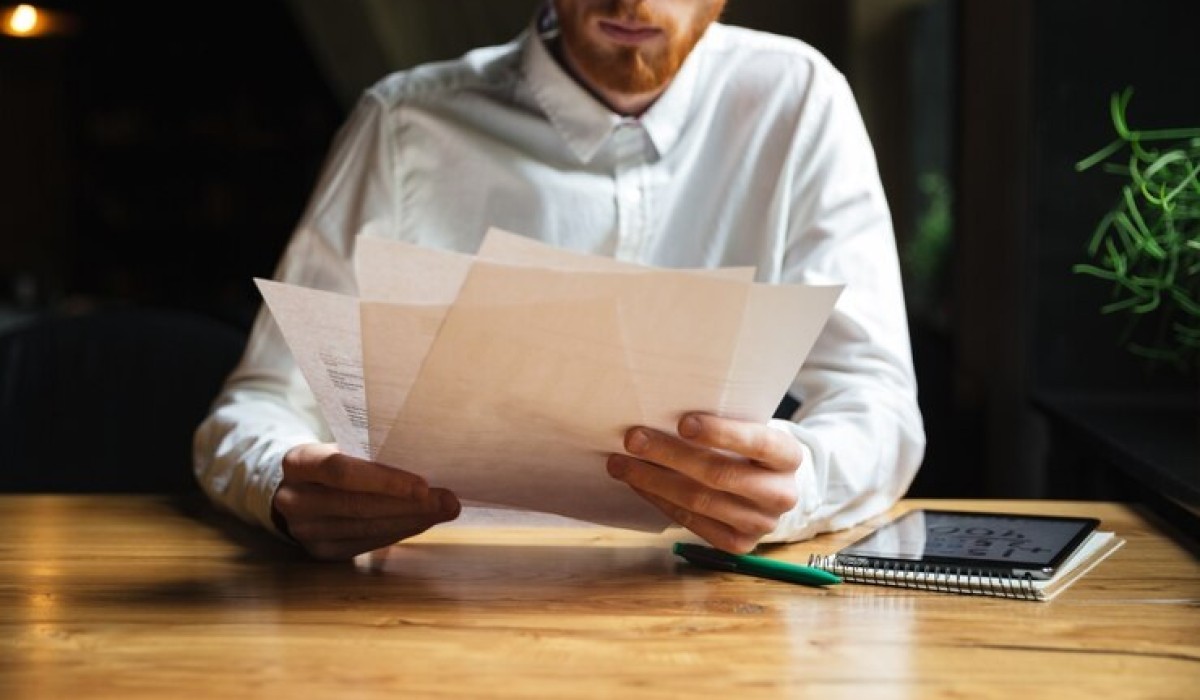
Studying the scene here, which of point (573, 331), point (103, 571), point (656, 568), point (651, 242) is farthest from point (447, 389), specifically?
point (651, 242)

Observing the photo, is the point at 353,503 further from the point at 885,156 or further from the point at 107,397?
the point at 885,156

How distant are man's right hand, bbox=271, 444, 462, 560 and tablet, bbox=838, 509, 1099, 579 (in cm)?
33

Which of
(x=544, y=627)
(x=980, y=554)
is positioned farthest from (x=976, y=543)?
(x=544, y=627)

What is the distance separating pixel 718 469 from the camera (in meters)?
1.04

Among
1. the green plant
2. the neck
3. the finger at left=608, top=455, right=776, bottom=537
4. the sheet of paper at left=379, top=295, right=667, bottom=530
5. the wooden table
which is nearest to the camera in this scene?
the wooden table

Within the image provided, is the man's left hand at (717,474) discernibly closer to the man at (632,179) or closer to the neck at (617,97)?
the man at (632,179)

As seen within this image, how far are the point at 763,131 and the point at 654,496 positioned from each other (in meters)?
0.72

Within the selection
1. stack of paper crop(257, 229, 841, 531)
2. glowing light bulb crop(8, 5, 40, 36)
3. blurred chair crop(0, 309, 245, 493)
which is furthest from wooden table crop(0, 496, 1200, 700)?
glowing light bulb crop(8, 5, 40, 36)

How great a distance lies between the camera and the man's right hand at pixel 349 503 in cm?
108

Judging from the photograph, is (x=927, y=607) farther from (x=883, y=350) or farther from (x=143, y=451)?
(x=143, y=451)

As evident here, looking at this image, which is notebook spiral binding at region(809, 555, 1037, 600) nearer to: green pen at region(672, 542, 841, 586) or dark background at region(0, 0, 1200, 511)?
green pen at region(672, 542, 841, 586)

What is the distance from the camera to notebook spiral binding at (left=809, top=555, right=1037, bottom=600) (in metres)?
1.01

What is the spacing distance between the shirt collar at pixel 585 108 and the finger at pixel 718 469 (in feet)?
2.16

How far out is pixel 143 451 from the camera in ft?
6.70
